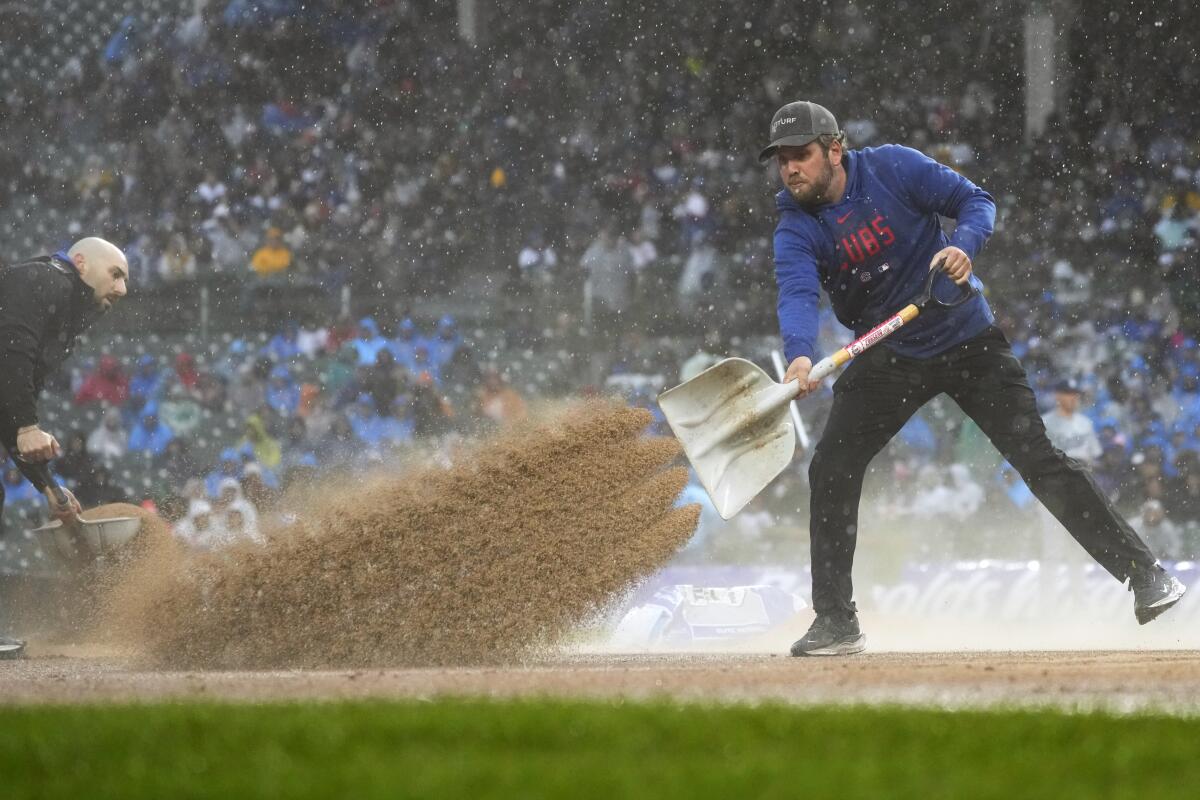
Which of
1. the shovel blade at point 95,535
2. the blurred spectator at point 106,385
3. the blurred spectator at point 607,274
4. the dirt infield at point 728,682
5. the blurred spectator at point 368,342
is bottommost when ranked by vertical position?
the dirt infield at point 728,682

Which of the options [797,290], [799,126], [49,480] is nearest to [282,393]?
[49,480]

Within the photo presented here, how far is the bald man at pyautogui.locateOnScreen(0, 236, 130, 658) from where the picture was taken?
7.03 metres

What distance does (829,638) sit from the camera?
6.23 m

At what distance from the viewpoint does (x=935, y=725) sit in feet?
11.1

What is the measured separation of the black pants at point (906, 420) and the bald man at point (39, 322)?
11.8 ft

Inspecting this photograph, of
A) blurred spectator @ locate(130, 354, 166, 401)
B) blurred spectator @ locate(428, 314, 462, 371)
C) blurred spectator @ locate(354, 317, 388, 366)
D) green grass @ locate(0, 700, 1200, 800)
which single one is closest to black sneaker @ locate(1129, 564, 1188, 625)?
green grass @ locate(0, 700, 1200, 800)

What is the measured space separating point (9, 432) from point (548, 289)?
739 cm

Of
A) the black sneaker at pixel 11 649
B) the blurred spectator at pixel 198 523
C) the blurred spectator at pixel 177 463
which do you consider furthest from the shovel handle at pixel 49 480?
the blurred spectator at pixel 177 463

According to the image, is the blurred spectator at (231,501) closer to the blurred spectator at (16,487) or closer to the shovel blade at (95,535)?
the blurred spectator at (16,487)

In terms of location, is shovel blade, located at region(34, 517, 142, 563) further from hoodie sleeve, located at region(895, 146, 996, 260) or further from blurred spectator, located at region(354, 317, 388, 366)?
blurred spectator, located at region(354, 317, 388, 366)

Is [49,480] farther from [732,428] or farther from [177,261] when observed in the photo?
[177,261]

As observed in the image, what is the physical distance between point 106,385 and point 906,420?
31.4 ft

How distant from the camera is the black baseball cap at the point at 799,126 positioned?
6.07 meters

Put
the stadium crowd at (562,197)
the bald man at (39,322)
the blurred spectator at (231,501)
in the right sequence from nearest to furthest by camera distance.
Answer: the bald man at (39,322), the blurred spectator at (231,501), the stadium crowd at (562,197)
